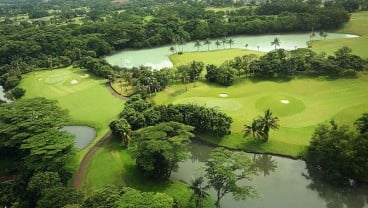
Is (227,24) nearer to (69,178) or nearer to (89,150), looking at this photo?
(89,150)

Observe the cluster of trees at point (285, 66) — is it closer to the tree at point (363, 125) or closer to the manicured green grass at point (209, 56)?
the manicured green grass at point (209, 56)

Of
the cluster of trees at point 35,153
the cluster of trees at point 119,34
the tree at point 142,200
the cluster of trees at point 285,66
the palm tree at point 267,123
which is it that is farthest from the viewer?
the cluster of trees at point 119,34

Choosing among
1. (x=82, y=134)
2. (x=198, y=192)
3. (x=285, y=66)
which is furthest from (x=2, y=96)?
(x=285, y=66)

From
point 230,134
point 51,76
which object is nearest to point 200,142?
point 230,134

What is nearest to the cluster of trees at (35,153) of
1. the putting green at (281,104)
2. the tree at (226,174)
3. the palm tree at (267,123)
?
the tree at (226,174)

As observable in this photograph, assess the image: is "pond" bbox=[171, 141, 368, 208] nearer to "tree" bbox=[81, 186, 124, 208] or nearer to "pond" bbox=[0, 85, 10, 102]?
"tree" bbox=[81, 186, 124, 208]

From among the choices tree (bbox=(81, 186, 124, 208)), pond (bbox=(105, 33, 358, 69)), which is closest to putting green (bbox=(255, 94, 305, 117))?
tree (bbox=(81, 186, 124, 208))
